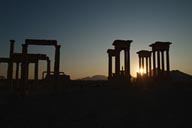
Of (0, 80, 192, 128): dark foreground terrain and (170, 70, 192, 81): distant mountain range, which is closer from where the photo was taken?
(0, 80, 192, 128): dark foreground terrain

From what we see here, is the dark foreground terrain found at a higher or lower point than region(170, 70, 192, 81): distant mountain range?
lower

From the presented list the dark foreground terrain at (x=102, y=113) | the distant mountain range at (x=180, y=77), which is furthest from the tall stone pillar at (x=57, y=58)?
the distant mountain range at (x=180, y=77)

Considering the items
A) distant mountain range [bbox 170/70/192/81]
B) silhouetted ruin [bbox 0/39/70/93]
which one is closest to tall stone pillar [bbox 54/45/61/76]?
silhouetted ruin [bbox 0/39/70/93]

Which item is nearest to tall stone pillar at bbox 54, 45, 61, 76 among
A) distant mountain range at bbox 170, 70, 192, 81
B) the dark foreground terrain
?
the dark foreground terrain

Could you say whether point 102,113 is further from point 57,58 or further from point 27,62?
point 27,62

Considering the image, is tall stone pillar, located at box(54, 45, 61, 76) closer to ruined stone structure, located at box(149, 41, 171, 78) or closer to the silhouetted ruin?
the silhouetted ruin

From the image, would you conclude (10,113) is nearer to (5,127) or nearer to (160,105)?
(5,127)

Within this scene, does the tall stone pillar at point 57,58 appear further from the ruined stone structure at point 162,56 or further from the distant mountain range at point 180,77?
the distant mountain range at point 180,77

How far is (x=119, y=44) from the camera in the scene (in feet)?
93.1

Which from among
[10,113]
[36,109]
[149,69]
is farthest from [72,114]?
[149,69]

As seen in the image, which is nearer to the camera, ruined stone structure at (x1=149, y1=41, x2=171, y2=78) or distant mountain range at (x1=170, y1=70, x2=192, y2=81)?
ruined stone structure at (x1=149, y1=41, x2=171, y2=78)

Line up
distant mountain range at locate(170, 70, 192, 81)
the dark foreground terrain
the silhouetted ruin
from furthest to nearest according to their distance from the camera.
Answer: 1. distant mountain range at locate(170, 70, 192, 81)
2. the silhouetted ruin
3. the dark foreground terrain

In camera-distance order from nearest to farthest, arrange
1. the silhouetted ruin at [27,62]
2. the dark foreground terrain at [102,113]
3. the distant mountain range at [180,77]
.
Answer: the dark foreground terrain at [102,113] → the silhouetted ruin at [27,62] → the distant mountain range at [180,77]

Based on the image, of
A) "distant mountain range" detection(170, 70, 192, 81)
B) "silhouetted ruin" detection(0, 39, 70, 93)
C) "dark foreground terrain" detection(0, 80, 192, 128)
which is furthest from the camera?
"distant mountain range" detection(170, 70, 192, 81)
